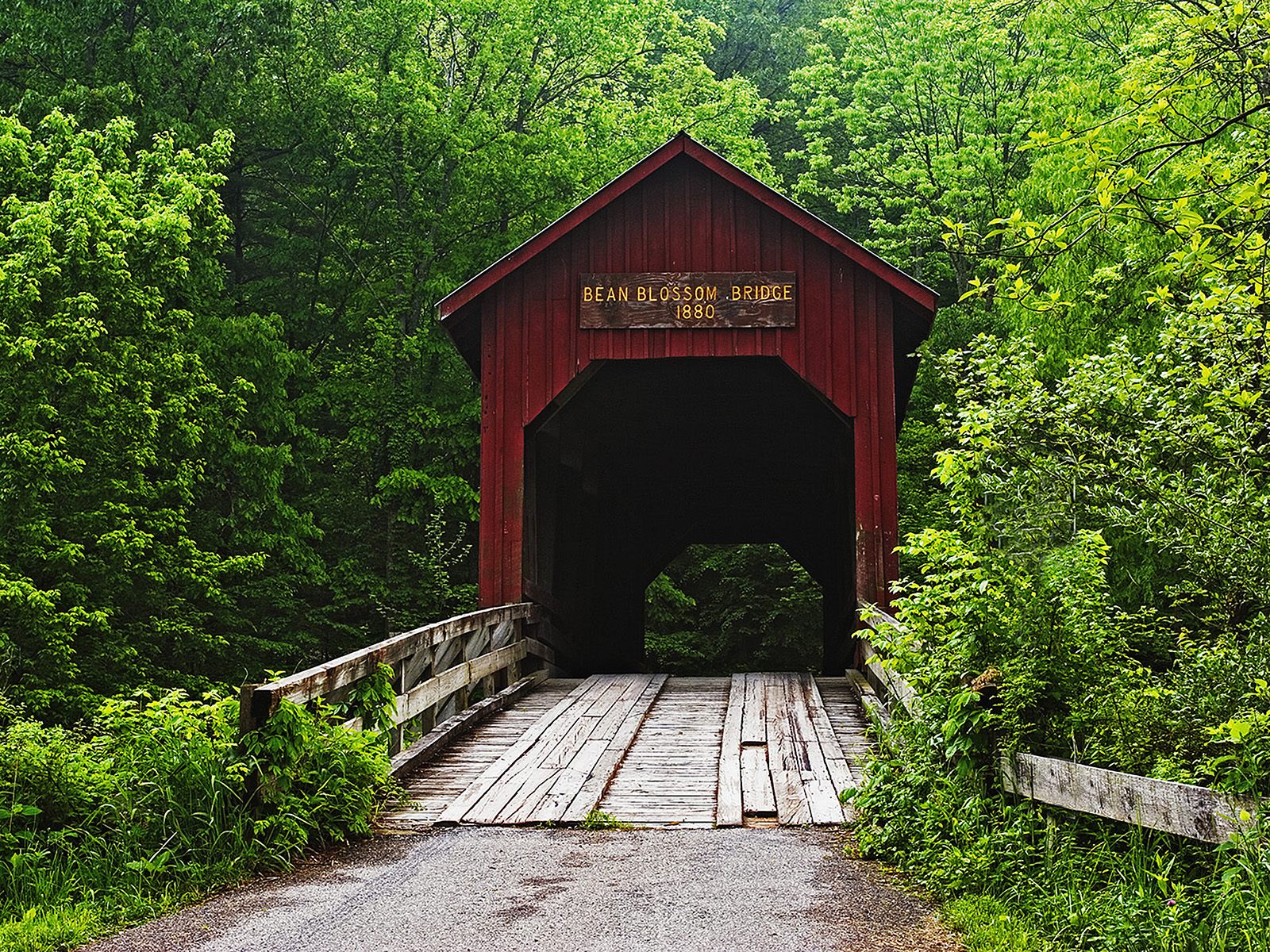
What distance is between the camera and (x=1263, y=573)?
5266 millimetres

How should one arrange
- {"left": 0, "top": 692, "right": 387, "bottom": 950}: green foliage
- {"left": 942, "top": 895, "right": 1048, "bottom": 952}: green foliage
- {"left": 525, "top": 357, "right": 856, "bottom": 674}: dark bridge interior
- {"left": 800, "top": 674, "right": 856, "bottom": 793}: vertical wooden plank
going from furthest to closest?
{"left": 525, "top": 357, "right": 856, "bottom": 674}: dark bridge interior
{"left": 800, "top": 674, "right": 856, "bottom": 793}: vertical wooden plank
{"left": 0, "top": 692, "right": 387, "bottom": 950}: green foliage
{"left": 942, "top": 895, "right": 1048, "bottom": 952}: green foliage

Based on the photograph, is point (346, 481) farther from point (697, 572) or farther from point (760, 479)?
point (697, 572)

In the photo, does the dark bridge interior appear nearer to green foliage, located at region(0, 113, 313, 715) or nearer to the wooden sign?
the wooden sign

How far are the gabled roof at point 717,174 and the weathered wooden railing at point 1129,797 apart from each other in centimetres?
639

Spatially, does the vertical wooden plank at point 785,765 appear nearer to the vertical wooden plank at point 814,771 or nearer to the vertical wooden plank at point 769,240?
the vertical wooden plank at point 814,771

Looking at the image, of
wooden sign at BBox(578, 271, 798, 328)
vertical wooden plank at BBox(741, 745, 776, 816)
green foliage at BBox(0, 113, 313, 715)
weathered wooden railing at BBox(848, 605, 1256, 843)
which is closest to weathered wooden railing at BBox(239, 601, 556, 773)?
vertical wooden plank at BBox(741, 745, 776, 816)

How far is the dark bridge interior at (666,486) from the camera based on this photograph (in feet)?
40.7

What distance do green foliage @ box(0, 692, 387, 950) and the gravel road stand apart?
22cm

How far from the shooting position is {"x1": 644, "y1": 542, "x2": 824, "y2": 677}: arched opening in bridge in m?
25.8

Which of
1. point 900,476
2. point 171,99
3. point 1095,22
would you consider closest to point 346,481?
point 171,99

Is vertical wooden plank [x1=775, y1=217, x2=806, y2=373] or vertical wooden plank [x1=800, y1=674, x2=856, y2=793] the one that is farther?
vertical wooden plank [x1=775, y1=217, x2=806, y2=373]

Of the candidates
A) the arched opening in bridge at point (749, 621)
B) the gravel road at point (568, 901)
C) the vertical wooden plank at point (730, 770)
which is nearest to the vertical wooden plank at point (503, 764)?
the gravel road at point (568, 901)

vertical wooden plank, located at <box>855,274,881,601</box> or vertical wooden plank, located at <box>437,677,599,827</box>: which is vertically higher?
vertical wooden plank, located at <box>855,274,881,601</box>

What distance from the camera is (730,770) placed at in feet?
20.5
